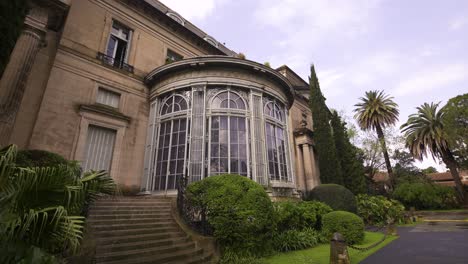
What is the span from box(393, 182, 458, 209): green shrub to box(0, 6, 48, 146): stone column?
34557mm

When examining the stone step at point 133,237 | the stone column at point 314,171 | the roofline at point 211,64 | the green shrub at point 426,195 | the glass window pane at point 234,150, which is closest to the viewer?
the stone step at point 133,237

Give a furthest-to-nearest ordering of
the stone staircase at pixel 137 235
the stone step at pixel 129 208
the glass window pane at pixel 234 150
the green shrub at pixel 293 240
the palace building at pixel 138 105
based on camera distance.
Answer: the glass window pane at pixel 234 150 < the palace building at pixel 138 105 < the green shrub at pixel 293 240 < the stone step at pixel 129 208 < the stone staircase at pixel 137 235

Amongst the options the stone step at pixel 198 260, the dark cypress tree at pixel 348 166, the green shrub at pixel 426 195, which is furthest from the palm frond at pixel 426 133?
the stone step at pixel 198 260

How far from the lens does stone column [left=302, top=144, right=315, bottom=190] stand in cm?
1872

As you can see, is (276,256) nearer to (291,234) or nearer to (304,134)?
(291,234)

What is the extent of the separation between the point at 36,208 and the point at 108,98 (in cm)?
995

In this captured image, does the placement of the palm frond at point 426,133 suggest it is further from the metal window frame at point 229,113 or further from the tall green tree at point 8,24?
the tall green tree at point 8,24

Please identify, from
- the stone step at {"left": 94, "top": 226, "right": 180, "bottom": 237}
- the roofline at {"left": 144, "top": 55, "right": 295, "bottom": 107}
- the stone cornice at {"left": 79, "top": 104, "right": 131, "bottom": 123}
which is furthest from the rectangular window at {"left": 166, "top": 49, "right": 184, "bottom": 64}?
the stone step at {"left": 94, "top": 226, "right": 180, "bottom": 237}

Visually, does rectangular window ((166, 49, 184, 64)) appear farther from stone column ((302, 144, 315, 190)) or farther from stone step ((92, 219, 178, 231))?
stone column ((302, 144, 315, 190))

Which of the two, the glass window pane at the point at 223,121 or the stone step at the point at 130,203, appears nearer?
the stone step at the point at 130,203

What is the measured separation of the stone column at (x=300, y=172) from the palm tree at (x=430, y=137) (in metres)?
21.3

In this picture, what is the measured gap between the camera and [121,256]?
5203 millimetres

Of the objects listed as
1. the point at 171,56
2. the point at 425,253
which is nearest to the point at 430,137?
the point at 425,253

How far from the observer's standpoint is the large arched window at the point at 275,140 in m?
11.6
